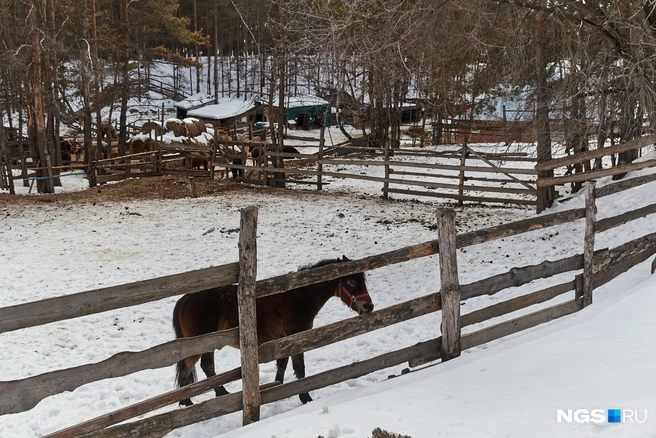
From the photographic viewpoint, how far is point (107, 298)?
3.38 metres

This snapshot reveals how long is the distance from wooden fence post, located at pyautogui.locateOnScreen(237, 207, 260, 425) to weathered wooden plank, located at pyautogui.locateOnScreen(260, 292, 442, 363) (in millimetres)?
133

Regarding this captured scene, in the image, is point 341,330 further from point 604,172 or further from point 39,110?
point 39,110

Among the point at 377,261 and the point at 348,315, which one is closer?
the point at 377,261

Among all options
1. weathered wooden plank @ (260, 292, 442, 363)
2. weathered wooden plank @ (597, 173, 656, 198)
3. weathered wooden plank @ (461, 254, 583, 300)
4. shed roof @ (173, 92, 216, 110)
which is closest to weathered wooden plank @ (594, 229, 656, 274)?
weathered wooden plank @ (461, 254, 583, 300)

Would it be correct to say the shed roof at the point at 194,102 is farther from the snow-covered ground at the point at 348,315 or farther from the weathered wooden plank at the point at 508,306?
the weathered wooden plank at the point at 508,306

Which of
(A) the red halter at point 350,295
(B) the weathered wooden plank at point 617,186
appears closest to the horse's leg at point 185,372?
(A) the red halter at point 350,295

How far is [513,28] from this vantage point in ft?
33.7

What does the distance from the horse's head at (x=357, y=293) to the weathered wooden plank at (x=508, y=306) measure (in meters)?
0.80

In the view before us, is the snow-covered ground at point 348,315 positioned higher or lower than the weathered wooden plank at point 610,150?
lower

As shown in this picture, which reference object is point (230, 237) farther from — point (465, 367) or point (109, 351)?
point (465, 367)

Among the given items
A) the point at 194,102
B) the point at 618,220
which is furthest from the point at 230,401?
the point at 194,102

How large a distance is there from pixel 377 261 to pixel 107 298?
6.42 ft

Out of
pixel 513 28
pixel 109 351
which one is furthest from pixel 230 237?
pixel 513 28

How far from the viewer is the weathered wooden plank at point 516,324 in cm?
500
